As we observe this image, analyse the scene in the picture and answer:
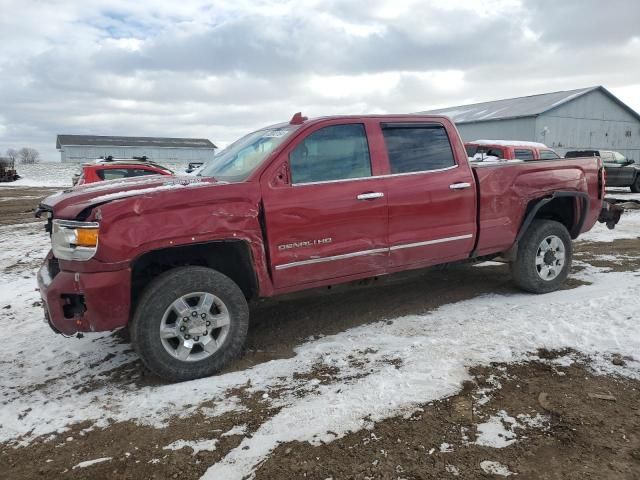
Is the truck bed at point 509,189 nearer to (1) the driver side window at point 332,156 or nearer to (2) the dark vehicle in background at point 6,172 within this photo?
(1) the driver side window at point 332,156

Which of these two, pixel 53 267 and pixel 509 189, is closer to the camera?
pixel 53 267

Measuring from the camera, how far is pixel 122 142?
214ft

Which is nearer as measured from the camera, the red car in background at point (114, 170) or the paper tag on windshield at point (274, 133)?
the paper tag on windshield at point (274, 133)

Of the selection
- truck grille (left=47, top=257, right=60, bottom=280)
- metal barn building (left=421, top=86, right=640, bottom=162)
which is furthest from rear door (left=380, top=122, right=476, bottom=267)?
metal barn building (left=421, top=86, right=640, bottom=162)

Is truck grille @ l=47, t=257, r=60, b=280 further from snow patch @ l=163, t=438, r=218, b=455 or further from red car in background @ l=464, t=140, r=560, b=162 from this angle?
red car in background @ l=464, t=140, r=560, b=162

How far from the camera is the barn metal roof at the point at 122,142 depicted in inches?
2530

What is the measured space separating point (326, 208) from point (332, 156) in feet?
1.68

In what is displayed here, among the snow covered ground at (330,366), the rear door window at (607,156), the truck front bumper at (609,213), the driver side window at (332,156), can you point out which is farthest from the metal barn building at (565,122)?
the driver side window at (332,156)

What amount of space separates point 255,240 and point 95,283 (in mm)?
1172

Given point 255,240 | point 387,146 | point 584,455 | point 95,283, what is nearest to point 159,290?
point 95,283

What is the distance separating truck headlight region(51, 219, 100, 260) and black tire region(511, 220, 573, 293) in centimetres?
424

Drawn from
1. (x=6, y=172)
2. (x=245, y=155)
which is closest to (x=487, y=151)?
(x=245, y=155)

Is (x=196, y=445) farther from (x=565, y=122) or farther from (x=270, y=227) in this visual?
(x=565, y=122)

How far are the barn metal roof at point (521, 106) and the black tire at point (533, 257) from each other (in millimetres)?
29303
